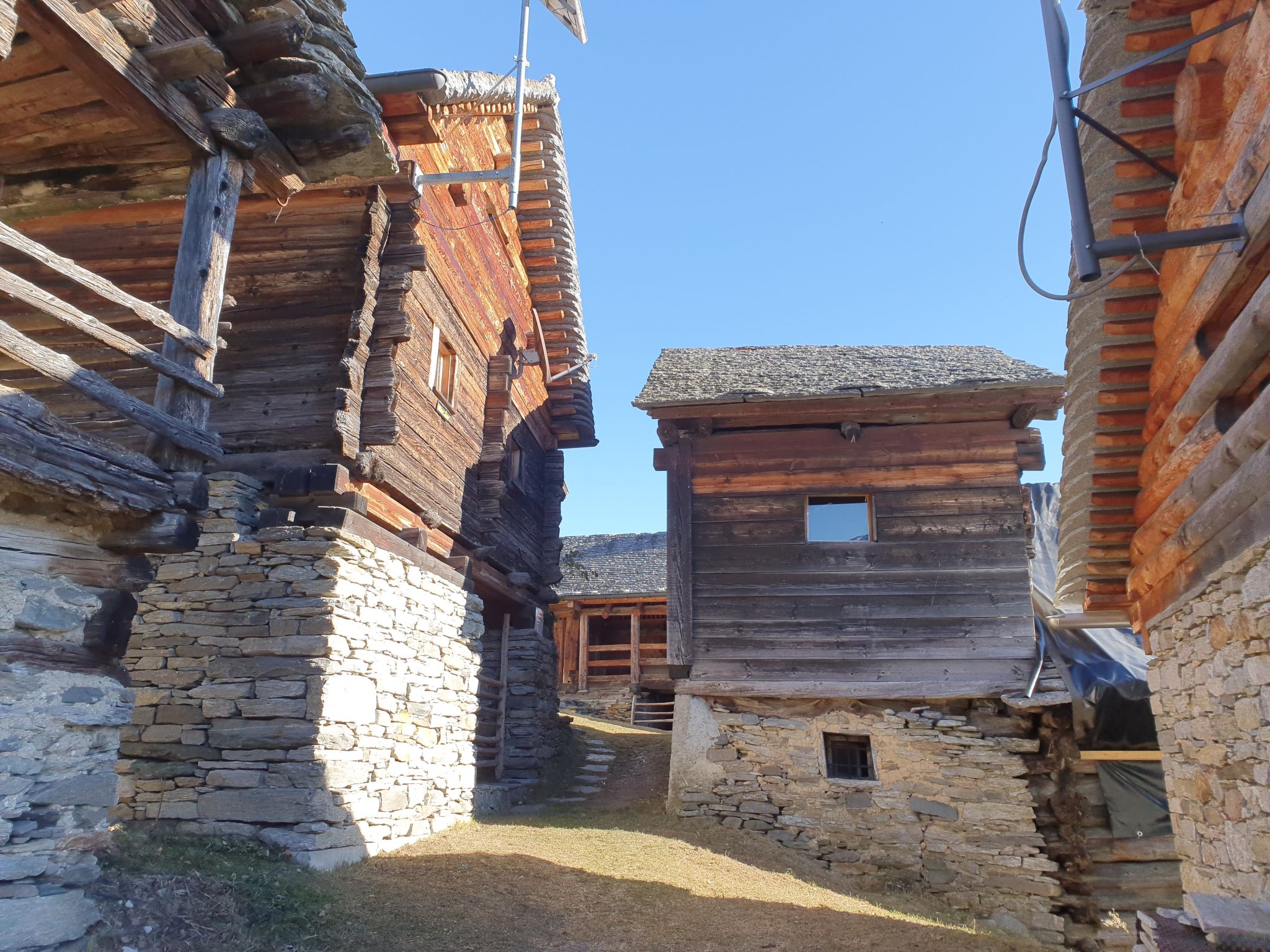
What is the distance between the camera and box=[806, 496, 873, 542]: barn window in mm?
11242

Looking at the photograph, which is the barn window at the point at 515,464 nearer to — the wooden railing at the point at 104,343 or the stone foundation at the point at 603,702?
the wooden railing at the point at 104,343

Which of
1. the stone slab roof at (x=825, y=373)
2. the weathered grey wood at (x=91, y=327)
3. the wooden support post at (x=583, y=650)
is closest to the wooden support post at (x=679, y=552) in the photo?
the stone slab roof at (x=825, y=373)

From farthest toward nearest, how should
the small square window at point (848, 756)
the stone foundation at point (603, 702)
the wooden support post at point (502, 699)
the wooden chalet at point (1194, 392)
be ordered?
the stone foundation at point (603, 702)
the wooden support post at point (502, 699)
the small square window at point (848, 756)
the wooden chalet at point (1194, 392)

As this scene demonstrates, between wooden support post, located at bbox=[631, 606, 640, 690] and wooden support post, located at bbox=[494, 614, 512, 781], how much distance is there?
8129 mm

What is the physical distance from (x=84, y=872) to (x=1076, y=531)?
26.0 ft

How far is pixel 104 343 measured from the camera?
480 centimetres

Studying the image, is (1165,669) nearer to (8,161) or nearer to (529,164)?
(8,161)

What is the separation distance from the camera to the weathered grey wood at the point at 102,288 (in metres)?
4.30

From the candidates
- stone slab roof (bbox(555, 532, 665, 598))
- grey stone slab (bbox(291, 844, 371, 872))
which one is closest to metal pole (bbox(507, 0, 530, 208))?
grey stone slab (bbox(291, 844, 371, 872))

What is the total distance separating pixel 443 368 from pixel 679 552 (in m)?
3.86

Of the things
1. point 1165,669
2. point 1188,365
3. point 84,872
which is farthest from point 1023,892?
point 84,872

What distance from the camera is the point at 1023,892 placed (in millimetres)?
9688

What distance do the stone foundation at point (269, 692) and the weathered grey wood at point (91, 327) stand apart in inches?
107

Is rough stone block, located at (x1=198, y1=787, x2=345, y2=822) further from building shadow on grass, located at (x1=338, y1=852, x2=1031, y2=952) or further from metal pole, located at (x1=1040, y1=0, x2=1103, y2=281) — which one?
metal pole, located at (x1=1040, y1=0, x2=1103, y2=281)
